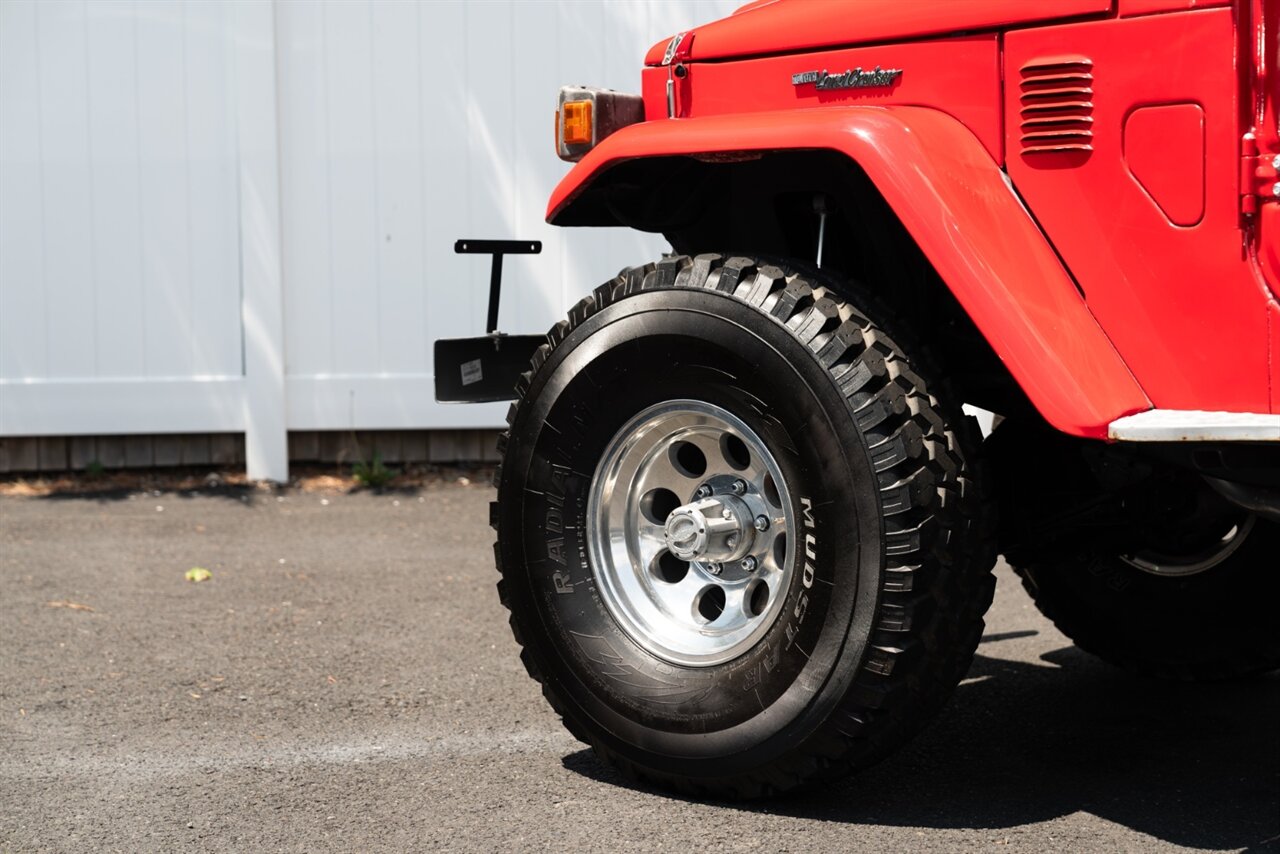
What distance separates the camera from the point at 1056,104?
287cm

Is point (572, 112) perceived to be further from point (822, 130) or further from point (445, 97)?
point (445, 97)

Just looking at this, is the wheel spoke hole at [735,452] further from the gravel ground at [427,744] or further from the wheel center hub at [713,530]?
the gravel ground at [427,744]

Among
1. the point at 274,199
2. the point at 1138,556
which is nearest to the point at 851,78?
the point at 1138,556

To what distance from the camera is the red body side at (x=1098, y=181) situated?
8.75 ft

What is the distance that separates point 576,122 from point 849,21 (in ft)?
2.38

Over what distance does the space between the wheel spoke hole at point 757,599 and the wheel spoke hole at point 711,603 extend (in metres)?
0.08

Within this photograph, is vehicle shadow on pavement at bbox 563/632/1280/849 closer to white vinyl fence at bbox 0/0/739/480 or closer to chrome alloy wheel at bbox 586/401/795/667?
chrome alloy wheel at bbox 586/401/795/667

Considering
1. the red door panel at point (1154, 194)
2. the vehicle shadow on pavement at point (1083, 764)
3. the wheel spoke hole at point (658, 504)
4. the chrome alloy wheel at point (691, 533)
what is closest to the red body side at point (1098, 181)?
the red door panel at point (1154, 194)

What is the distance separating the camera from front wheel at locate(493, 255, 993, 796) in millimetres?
2848

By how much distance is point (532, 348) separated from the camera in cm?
392

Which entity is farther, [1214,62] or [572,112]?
[572,112]

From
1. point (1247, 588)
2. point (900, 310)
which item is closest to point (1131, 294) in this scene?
point (900, 310)

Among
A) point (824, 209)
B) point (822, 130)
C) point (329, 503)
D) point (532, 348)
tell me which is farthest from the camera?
point (329, 503)

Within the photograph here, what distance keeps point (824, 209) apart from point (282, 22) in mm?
4427
